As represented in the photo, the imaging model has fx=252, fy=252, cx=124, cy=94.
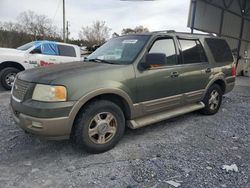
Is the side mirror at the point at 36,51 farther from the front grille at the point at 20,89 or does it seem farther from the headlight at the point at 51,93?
the headlight at the point at 51,93

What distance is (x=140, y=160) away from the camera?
359cm

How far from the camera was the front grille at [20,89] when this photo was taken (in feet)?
11.5

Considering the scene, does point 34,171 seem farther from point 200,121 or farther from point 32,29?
point 32,29

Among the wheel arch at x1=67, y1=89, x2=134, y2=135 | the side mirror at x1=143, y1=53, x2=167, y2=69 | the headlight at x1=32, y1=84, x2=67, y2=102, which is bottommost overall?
the wheel arch at x1=67, y1=89, x2=134, y2=135

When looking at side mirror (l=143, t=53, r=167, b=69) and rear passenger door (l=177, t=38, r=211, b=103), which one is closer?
side mirror (l=143, t=53, r=167, b=69)

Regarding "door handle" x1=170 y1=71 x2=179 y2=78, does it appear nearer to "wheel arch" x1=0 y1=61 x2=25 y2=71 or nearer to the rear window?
the rear window

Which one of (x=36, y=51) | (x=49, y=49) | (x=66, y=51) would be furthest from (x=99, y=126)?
(x=66, y=51)

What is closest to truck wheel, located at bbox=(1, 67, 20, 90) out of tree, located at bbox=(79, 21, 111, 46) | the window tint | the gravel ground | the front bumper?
the window tint

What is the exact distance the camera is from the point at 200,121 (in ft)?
17.8

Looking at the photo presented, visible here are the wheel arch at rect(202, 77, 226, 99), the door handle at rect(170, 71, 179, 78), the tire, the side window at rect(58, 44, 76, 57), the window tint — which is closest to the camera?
the door handle at rect(170, 71, 179, 78)

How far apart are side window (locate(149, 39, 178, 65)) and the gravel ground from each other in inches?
52.4

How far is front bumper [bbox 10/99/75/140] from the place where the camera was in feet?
10.6

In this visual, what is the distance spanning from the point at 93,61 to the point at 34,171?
2.07 meters

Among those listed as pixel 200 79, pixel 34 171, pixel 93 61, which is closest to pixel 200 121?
pixel 200 79
